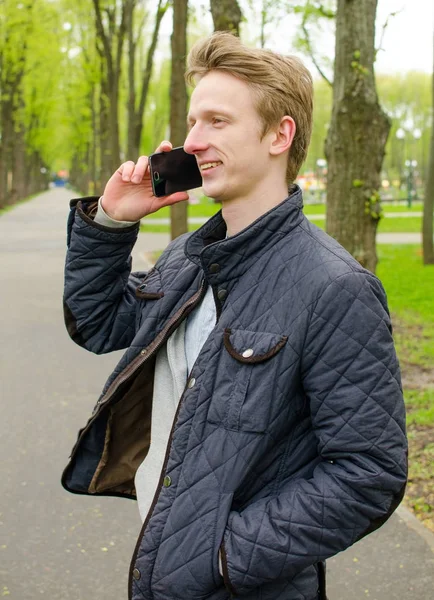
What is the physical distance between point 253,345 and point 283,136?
0.53m

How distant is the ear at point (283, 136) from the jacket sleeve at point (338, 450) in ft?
1.24

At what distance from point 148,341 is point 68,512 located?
9.98 ft

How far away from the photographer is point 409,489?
539 cm

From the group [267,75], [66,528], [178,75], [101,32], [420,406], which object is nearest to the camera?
[267,75]

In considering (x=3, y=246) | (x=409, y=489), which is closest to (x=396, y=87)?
(x=3, y=246)

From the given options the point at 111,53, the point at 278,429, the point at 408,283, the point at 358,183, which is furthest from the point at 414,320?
the point at 111,53

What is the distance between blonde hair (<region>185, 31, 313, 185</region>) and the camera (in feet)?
6.87

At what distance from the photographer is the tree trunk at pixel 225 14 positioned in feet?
36.9

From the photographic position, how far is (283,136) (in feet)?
7.04

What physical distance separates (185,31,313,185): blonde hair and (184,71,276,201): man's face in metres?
0.02

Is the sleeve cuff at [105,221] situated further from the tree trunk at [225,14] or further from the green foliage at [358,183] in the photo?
the tree trunk at [225,14]

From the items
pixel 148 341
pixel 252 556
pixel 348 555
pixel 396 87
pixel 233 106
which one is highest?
pixel 396 87

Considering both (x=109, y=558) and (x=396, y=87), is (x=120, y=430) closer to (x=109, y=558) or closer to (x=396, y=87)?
(x=109, y=558)

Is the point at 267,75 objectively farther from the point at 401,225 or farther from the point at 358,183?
the point at 401,225
